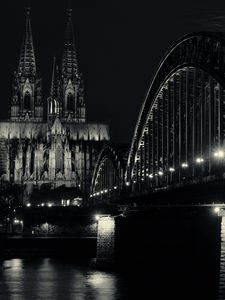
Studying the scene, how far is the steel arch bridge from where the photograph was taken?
188 feet

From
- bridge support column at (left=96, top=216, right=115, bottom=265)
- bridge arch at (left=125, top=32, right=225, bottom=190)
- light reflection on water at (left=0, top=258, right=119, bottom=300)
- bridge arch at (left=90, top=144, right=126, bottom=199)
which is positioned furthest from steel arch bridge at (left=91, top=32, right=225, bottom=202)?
bridge arch at (left=90, top=144, right=126, bottom=199)

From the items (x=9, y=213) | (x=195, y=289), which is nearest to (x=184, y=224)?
(x=195, y=289)

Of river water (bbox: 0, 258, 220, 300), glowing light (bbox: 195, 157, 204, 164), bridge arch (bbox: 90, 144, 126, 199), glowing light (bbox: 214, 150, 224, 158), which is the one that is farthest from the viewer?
bridge arch (bbox: 90, 144, 126, 199)

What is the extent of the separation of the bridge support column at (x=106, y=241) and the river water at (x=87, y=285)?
1476 millimetres

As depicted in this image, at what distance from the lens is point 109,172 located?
137000 mm

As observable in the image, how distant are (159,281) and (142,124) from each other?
21950mm

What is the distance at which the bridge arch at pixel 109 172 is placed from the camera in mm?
112856

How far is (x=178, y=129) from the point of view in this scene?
74.8 m

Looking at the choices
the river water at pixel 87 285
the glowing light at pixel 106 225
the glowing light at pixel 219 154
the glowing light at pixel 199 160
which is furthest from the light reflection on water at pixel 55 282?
the glowing light at pixel 219 154

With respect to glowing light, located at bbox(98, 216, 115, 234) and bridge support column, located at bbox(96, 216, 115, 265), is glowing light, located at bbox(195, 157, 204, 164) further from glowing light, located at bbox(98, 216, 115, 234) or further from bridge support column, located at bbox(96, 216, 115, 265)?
glowing light, located at bbox(98, 216, 115, 234)

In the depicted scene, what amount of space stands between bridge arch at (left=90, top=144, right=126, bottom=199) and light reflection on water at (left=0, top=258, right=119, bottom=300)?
17330 millimetres

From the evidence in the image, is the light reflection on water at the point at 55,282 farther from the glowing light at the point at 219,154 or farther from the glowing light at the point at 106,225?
the glowing light at the point at 219,154

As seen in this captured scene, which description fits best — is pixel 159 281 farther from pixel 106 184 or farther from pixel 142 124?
pixel 106 184

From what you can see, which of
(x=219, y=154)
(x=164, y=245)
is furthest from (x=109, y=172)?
(x=219, y=154)
